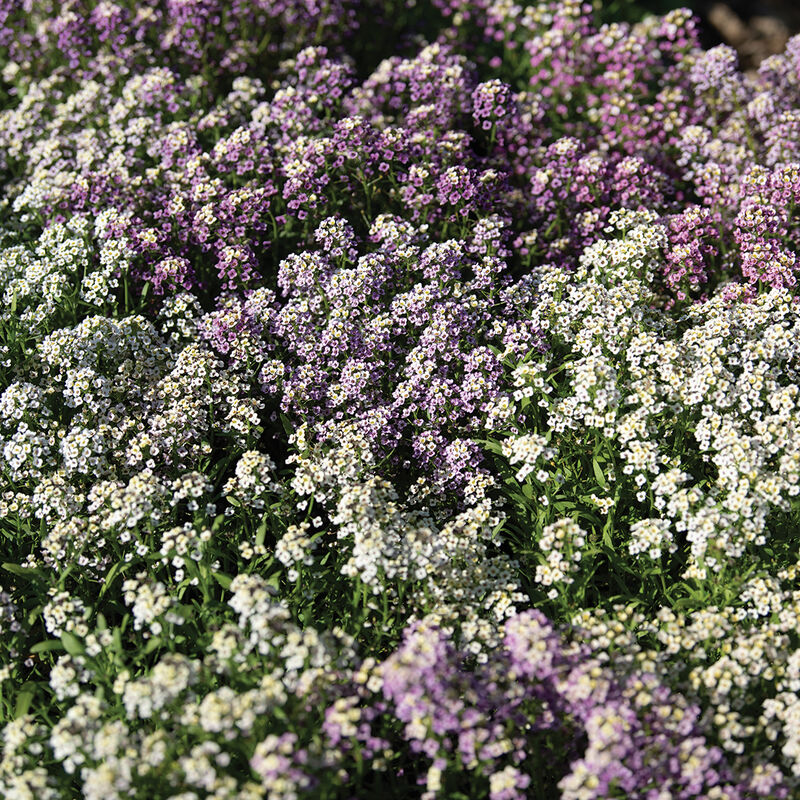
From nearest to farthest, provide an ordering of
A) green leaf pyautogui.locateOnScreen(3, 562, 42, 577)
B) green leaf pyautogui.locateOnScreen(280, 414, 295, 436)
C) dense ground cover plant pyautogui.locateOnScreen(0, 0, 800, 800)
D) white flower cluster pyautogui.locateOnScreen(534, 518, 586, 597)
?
dense ground cover plant pyautogui.locateOnScreen(0, 0, 800, 800), white flower cluster pyautogui.locateOnScreen(534, 518, 586, 597), green leaf pyautogui.locateOnScreen(3, 562, 42, 577), green leaf pyautogui.locateOnScreen(280, 414, 295, 436)

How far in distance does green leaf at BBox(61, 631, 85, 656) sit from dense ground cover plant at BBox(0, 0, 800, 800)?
2 centimetres

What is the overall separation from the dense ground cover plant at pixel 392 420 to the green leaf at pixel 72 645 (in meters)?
0.02

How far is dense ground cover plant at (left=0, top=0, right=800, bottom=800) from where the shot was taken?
4.84 metres

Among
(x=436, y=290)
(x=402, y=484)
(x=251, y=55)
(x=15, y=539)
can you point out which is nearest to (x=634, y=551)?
(x=402, y=484)

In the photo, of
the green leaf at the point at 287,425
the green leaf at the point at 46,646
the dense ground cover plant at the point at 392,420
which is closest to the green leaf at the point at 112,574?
the dense ground cover plant at the point at 392,420

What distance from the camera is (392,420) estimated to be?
22.7 ft

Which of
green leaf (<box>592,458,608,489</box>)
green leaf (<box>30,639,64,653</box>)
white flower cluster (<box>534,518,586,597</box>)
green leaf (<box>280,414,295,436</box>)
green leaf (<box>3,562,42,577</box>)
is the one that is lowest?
white flower cluster (<box>534,518,586,597</box>)

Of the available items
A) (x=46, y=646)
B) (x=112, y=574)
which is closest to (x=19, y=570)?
(x=112, y=574)

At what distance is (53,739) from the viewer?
4570mm

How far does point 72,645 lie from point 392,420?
278 cm

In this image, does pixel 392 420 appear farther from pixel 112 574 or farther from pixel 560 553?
pixel 112 574

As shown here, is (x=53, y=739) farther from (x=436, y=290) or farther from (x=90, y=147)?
(x=90, y=147)

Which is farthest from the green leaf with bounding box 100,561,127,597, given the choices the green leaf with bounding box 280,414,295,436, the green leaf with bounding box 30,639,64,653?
the green leaf with bounding box 280,414,295,436

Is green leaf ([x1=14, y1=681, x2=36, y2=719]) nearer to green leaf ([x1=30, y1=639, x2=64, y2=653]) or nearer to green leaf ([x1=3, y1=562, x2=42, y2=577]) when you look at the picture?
green leaf ([x1=30, y1=639, x2=64, y2=653])
